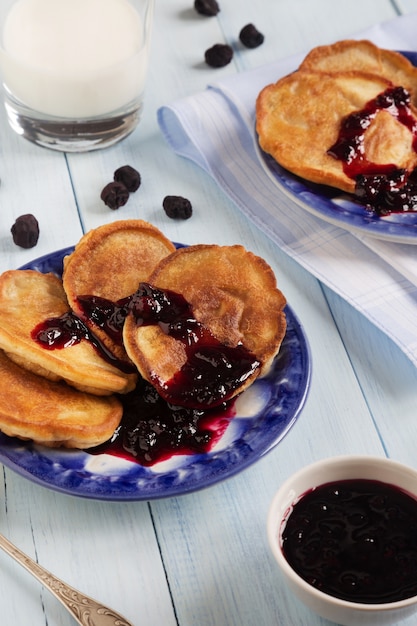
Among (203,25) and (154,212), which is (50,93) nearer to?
(154,212)

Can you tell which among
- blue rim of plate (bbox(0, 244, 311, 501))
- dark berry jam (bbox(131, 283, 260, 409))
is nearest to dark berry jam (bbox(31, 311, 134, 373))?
dark berry jam (bbox(131, 283, 260, 409))

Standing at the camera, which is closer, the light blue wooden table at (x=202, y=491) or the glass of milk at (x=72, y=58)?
the light blue wooden table at (x=202, y=491)

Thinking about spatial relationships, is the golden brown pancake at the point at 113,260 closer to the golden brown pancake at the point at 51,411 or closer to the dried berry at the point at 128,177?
the golden brown pancake at the point at 51,411

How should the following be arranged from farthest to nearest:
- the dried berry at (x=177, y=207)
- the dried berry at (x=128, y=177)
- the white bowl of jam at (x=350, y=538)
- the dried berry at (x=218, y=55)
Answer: the dried berry at (x=218, y=55) < the dried berry at (x=128, y=177) < the dried berry at (x=177, y=207) < the white bowl of jam at (x=350, y=538)

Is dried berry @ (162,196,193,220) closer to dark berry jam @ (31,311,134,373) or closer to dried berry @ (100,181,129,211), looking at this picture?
dried berry @ (100,181,129,211)

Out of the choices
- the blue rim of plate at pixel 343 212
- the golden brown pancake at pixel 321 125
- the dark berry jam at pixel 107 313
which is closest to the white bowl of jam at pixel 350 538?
the dark berry jam at pixel 107 313

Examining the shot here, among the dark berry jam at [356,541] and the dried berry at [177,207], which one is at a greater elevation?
the dark berry jam at [356,541]
